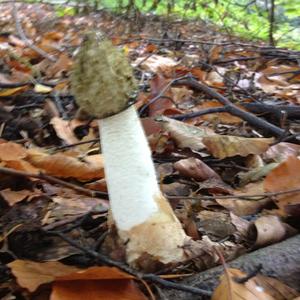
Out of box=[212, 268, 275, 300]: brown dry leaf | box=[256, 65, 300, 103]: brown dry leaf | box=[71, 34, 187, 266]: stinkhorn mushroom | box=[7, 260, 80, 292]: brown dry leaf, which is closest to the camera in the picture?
box=[212, 268, 275, 300]: brown dry leaf

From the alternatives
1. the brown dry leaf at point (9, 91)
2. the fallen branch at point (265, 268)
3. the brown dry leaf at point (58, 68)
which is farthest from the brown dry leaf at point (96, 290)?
the brown dry leaf at point (58, 68)

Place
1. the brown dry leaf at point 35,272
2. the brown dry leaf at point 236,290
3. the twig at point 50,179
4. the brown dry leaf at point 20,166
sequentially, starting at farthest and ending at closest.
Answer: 1. the brown dry leaf at point 20,166
2. the twig at point 50,179
3. the brown dry leaf at point 35,272
4. the brown dry leaf at point 236,290

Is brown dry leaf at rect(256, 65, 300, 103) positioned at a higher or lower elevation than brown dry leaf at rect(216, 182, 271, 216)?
lower

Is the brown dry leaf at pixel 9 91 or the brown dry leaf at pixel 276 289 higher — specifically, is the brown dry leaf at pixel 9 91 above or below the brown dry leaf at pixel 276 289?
below

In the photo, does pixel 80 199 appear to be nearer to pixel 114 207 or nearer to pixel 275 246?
pixel 114 207

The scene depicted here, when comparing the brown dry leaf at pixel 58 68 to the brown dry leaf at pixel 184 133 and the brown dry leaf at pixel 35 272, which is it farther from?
the brown dry leaf at pixel 35 272

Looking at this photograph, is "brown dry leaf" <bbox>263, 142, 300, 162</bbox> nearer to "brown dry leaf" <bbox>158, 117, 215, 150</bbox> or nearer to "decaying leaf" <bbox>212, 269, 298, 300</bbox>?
"brown dry leaf" <bbox>158, 117, 215, 150</bbox>

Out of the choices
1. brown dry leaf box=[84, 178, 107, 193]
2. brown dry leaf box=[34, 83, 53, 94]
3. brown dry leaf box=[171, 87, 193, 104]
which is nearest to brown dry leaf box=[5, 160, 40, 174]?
brown dry leaf box=[84, 178, 107, 193]
